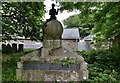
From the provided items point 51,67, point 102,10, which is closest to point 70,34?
point 102,10

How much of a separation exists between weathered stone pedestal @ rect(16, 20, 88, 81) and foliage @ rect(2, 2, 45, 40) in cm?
359

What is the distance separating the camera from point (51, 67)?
18.8 ft

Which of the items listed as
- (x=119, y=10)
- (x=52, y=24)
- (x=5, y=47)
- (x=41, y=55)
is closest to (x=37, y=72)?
(x=41, y=55)

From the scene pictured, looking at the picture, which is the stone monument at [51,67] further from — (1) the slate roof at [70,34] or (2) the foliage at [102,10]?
(1) the slate roof at [70,34]

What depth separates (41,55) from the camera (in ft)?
18.9

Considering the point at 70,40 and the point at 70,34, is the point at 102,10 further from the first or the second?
the point at 70,34

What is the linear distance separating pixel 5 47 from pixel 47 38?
7.84m

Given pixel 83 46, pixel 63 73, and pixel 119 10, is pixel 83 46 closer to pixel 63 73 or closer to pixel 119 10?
pixel 119 10

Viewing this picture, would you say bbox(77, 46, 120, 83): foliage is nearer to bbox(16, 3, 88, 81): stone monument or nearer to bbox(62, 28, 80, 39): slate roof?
bbox(16, 3, 88, 81): stone monument

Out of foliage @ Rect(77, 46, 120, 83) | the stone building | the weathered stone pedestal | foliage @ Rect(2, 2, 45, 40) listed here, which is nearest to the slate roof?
the stone building

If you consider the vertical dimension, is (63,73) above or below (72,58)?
below

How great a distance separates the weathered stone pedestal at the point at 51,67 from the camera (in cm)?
571

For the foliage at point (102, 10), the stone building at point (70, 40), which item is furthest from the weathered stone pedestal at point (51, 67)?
the stone building at point (70, 40)

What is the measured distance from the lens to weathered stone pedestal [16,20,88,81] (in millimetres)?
5715
